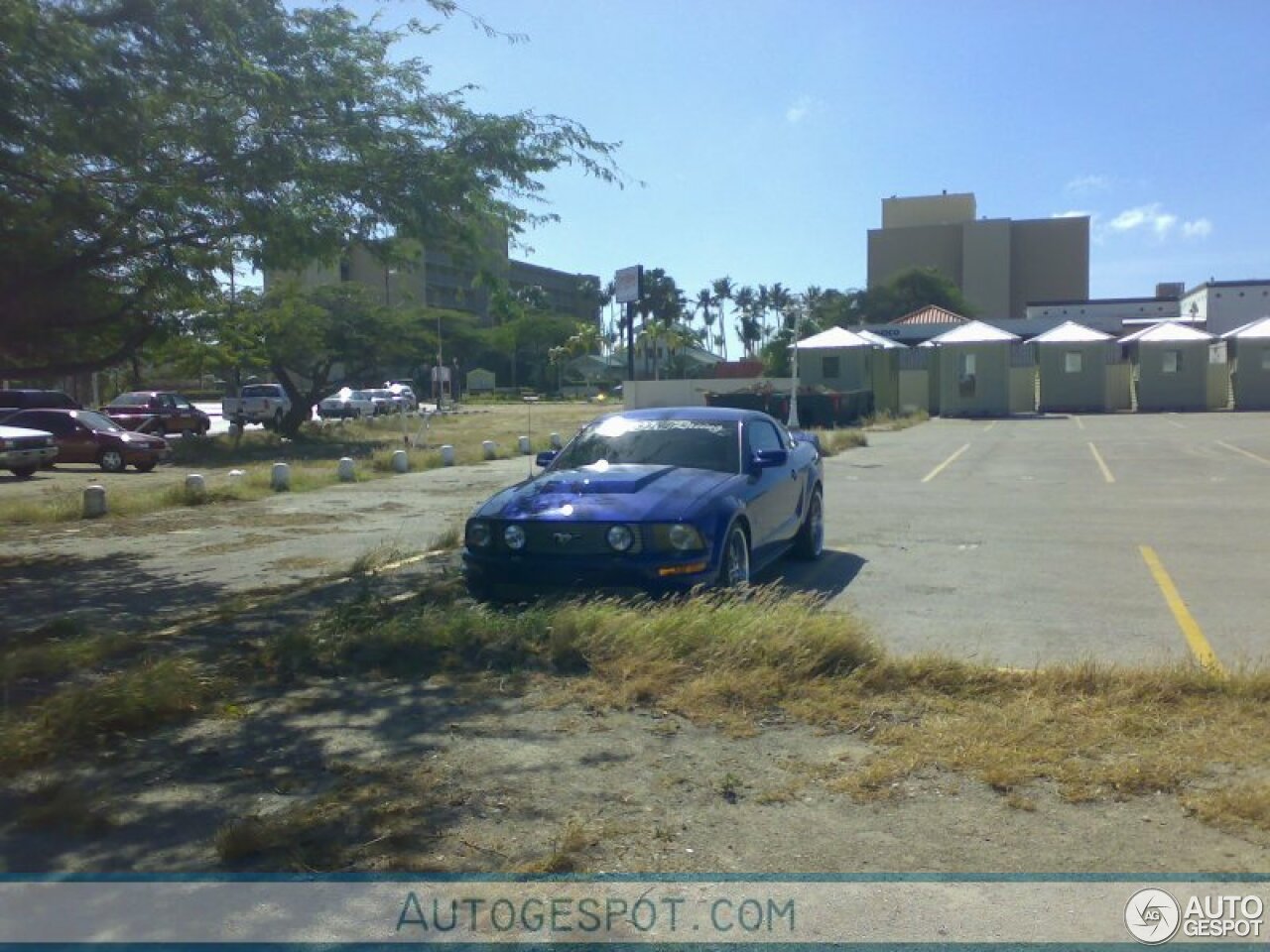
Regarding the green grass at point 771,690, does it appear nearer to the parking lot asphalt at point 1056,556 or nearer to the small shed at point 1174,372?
the parking lot asphalt at point 1056,556

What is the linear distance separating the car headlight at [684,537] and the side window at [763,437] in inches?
73.2

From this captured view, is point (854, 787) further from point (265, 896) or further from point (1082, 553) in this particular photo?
point (1082, 553)

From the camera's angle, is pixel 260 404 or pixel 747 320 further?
pixel 747 320

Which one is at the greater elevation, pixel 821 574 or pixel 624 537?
pixel 624 537

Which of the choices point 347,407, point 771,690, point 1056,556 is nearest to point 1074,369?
point 347,407

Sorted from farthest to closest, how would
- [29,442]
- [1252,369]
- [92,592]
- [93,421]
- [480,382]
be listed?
[480,382]
[1252,369]
[93,421]
[29,442]
[92,592]

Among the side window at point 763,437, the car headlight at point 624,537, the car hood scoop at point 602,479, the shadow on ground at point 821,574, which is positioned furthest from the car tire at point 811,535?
the car headlight at point 624,537

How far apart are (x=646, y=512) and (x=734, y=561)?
942 millimetres

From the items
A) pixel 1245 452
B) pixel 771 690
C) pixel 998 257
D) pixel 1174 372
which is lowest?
pixel 771 690

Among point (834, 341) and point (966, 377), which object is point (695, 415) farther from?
point (966, 377)

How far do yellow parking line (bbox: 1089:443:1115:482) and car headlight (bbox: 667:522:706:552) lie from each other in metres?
13.1

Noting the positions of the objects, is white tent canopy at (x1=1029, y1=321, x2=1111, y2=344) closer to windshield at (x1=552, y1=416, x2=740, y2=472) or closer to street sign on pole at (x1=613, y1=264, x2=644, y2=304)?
street sign on pole at (x1=613, y1=264, x2=644, y2=304)

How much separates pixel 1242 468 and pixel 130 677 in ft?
64.8

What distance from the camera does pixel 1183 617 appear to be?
8.62 meters
